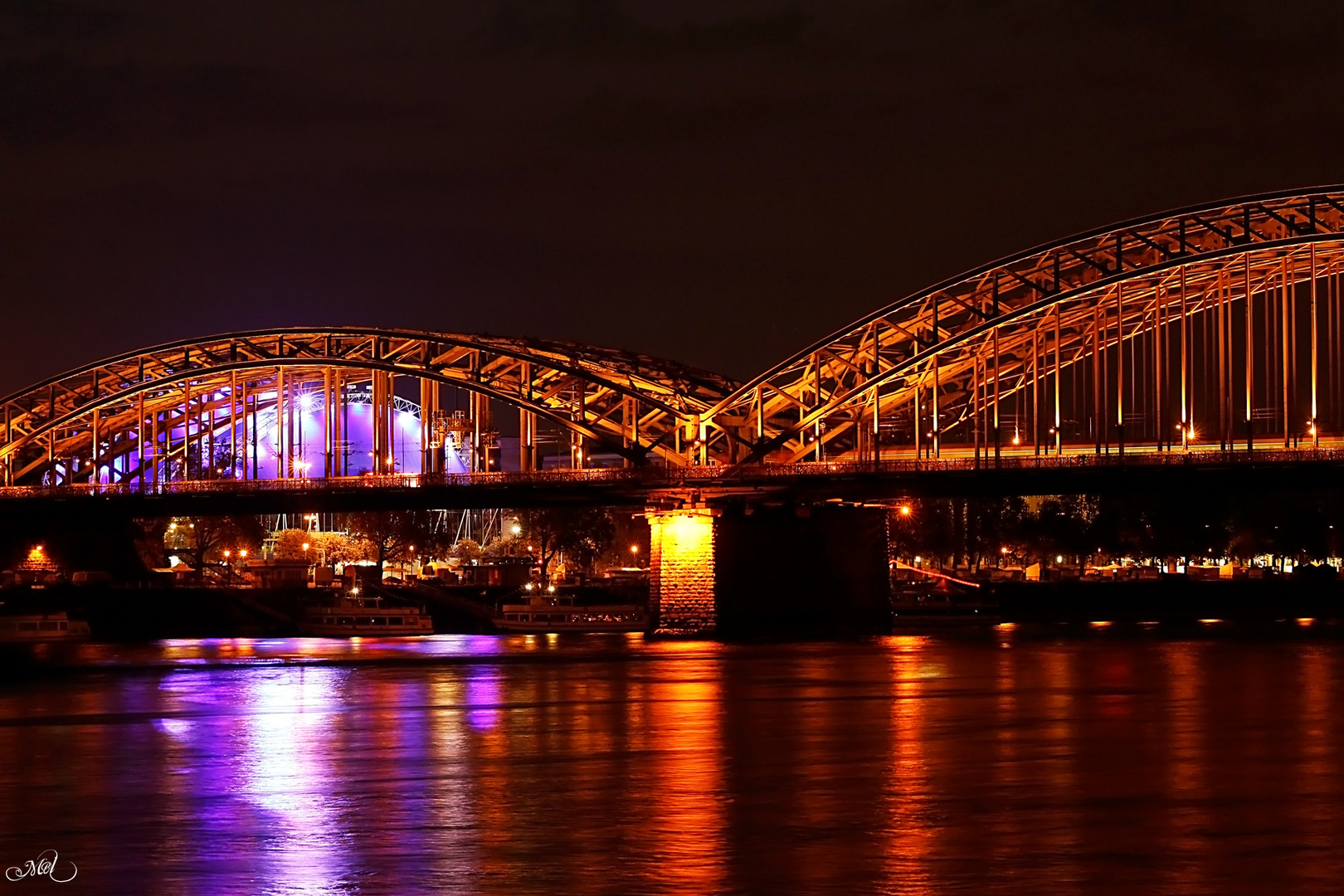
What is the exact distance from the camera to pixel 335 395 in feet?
385

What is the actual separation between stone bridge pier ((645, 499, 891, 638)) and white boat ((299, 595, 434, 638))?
17871 millimetres

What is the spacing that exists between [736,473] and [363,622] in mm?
26282

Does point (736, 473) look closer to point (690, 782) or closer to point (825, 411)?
point (825, 411)

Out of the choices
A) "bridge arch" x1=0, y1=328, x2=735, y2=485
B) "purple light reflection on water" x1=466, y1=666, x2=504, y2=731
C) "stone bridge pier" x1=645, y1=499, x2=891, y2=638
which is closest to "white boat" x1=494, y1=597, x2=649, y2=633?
"bridge arch" x1=0, y1=328, x2=735, y2=485

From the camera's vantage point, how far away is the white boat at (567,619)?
110750 mm

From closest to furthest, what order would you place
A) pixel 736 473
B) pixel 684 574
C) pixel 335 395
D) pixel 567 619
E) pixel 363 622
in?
pixel 736 473 < pixel 684 574 < pixel 363 622 < pixel 567 619 < pixel 335 395

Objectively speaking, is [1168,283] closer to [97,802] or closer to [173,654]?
[173,654]

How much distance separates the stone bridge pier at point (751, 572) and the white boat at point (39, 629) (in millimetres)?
29657

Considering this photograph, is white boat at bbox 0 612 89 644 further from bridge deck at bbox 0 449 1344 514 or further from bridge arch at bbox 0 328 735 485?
bridge arch at bbox 0 328 735 485

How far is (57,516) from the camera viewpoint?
118 metres

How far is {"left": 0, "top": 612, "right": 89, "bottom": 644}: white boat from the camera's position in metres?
100

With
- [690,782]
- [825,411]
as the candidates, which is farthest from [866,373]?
[690,782]

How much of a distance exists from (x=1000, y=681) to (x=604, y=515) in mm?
105659

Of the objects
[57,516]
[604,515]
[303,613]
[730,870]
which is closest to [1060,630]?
[303,613]
